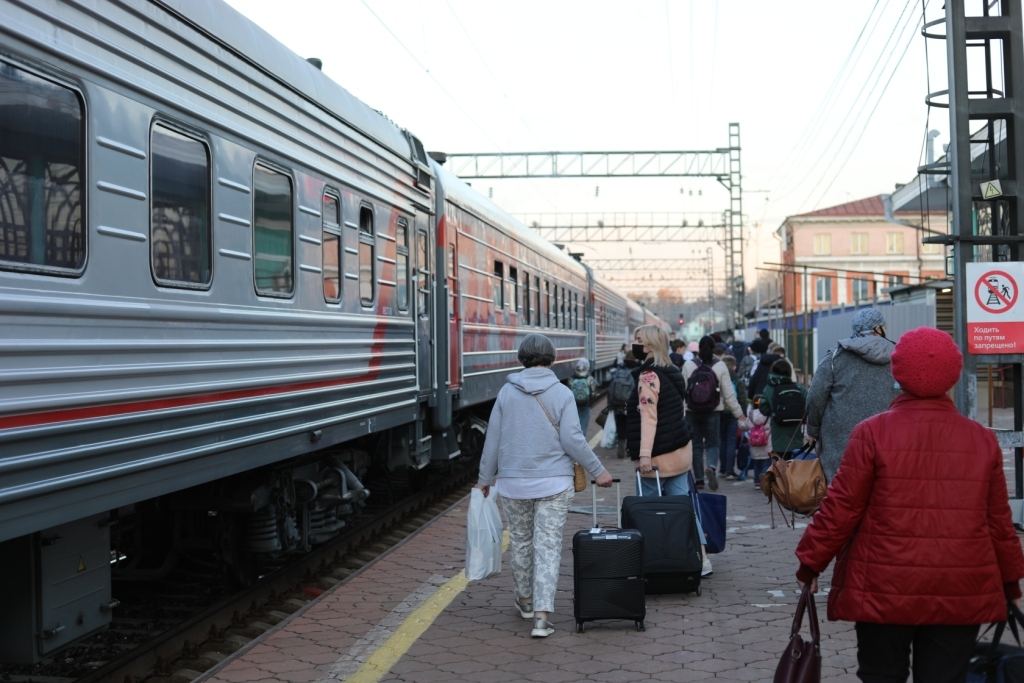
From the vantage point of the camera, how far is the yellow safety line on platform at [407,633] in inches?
232

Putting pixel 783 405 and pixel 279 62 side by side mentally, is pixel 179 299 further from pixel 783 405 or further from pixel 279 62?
pixel 783 405

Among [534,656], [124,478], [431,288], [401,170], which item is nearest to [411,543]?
[431,288]

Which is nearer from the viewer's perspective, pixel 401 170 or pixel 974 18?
pixel 974 18

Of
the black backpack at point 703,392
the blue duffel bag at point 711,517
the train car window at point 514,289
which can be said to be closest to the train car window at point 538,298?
the train car window at point 514,289

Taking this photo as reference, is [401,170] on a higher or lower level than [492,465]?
higher

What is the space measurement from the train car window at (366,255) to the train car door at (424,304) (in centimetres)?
140

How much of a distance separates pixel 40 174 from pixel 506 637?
11.5ft

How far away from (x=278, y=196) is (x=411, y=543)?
378cm

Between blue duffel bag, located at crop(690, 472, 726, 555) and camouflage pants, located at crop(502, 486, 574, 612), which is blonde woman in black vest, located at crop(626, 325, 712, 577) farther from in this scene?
camouflage pants, located at crop(502, 486, 574, 612)

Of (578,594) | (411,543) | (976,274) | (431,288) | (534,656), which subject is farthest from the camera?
(431,288)

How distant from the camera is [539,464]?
6.62m

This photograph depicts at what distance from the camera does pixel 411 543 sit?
978 centimetres

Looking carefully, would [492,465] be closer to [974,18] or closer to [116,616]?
[116,616]

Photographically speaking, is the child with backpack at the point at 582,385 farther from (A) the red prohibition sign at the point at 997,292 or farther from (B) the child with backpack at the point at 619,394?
(A) the red prohibition sign at the point at 997,292
